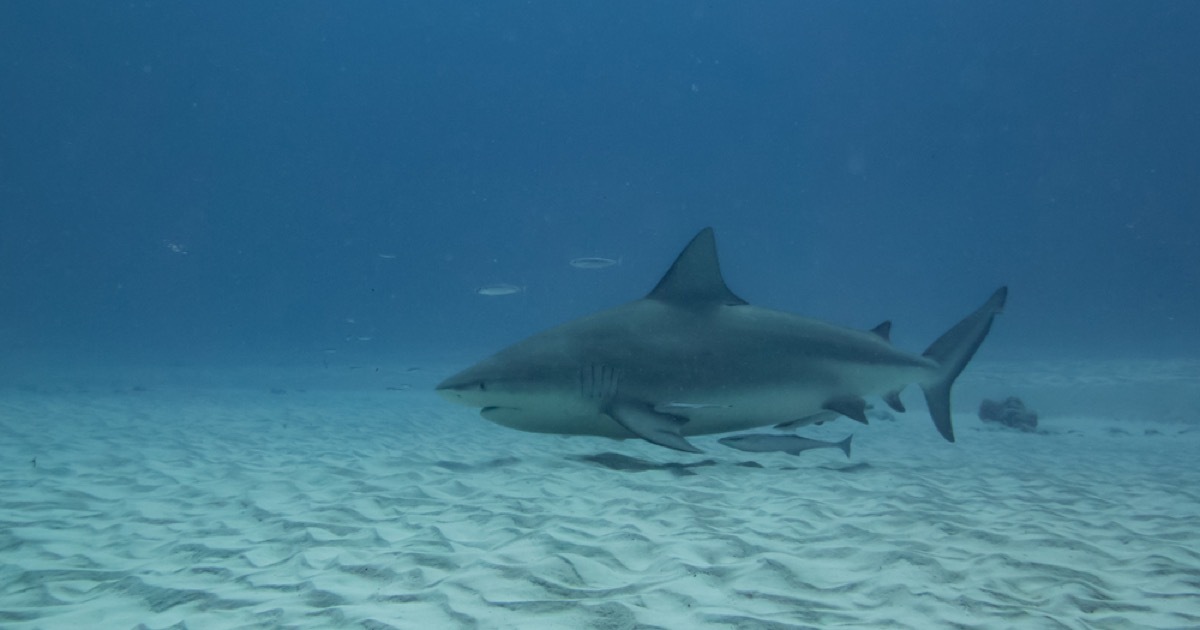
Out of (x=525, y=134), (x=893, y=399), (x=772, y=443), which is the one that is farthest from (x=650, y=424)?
(x=525, y=134)

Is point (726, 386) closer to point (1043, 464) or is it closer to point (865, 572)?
point (865, 572)

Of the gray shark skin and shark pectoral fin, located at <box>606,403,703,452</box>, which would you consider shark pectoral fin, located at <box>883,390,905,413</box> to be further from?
shark pectoral fin, located at <box>606,403,703,452</box>

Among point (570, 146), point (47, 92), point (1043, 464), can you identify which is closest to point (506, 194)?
point (570, 146)

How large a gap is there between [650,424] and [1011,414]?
11550mm

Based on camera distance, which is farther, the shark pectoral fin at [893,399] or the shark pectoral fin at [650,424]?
the shark pectoral fin at [893,399]

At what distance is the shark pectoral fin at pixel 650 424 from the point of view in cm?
434

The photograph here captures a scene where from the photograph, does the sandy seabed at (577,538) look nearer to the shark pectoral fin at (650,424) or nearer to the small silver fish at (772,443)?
the small silver fish at (772,443)

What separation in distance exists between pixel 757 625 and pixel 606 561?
93 centimetres

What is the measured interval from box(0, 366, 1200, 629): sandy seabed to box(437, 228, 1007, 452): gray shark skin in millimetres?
547

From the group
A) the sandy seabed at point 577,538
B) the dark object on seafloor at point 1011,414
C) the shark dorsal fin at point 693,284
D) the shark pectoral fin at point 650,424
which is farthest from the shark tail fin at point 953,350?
the dark object on seafloor at point 1011,414

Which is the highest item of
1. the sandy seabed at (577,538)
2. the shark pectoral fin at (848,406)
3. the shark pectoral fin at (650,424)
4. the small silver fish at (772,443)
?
the shark pectoral fin at (848,406)

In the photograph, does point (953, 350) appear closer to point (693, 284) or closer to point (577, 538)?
point (693, 284)

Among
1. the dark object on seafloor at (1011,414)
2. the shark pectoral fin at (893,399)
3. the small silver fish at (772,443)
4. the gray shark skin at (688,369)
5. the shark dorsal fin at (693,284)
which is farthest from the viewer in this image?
the dark object on seafloor at (1011,414)

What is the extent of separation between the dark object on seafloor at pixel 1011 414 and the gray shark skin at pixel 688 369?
8.34 m
